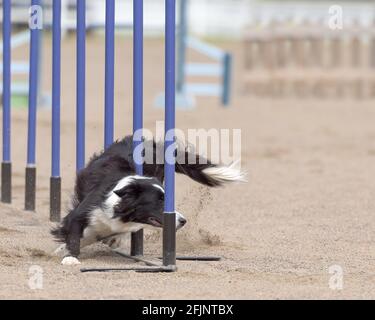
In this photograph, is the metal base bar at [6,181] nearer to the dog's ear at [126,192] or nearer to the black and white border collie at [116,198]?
the black and white border collie at [116,198]

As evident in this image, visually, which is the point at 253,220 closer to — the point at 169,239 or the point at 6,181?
the point at 6,181

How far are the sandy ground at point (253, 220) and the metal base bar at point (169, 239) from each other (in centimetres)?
9

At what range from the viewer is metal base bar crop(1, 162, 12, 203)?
7.68 meters

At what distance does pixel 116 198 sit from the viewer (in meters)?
5.45

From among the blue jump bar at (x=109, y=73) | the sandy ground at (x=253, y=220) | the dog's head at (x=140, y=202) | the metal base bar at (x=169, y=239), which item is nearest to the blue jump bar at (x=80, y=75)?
the blue jump bar at (x=109, y=73)

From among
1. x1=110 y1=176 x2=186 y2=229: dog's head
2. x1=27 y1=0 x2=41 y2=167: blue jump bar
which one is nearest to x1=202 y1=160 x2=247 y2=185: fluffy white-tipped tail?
x1=110 y1=176 x2=186 y2=229: dog's head

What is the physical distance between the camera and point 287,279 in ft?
17.0

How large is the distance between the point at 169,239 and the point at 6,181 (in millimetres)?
2712

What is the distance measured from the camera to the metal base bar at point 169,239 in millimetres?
5289
